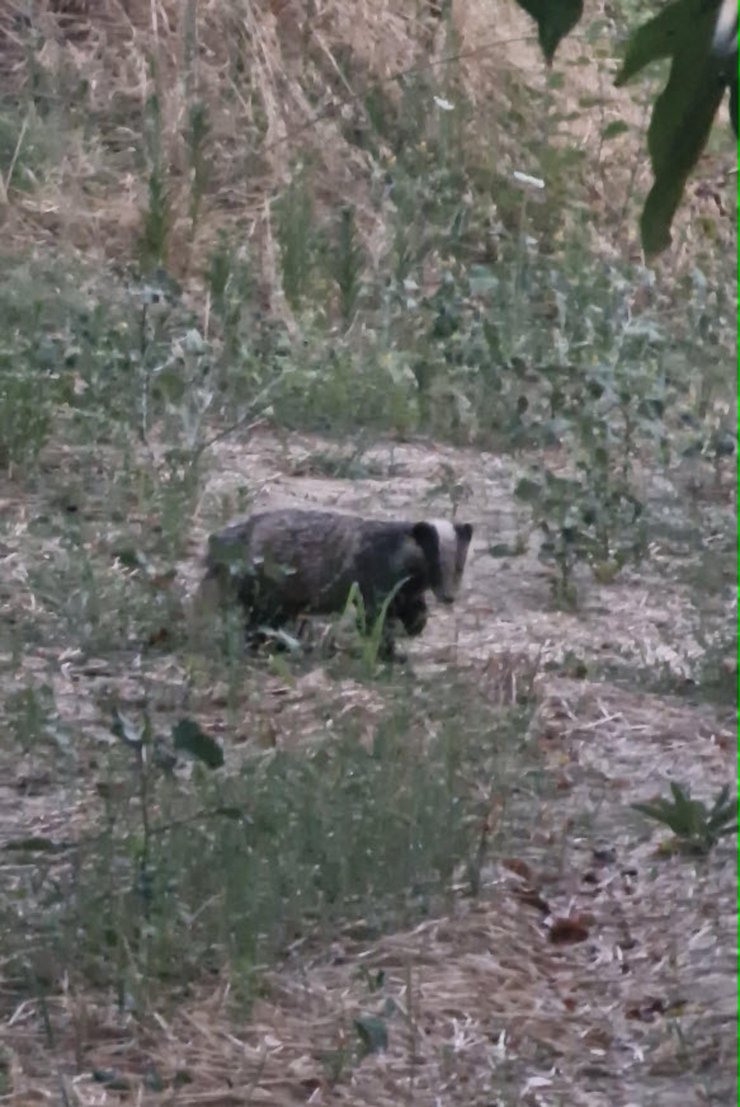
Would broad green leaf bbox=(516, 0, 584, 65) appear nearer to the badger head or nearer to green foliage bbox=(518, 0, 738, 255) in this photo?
green foliage bbox=(518, 0, 738, 255)

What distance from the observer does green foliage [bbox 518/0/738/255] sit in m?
2.03

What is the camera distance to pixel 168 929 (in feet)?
11.0

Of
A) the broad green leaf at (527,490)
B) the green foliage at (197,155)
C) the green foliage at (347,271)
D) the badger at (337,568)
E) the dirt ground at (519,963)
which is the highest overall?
the green foliage at (197,155)

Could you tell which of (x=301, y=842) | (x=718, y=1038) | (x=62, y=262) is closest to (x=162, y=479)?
(x=62, y=262)

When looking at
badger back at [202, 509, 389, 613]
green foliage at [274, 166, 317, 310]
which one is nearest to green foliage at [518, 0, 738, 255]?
badger back at [202, 509, 389, 613]

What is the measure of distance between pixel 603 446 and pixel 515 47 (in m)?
4.47

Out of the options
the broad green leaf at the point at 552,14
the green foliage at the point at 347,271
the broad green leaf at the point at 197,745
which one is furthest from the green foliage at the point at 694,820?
the green foliage at the point at 347,271

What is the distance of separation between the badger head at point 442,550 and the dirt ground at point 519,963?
0.15 meters

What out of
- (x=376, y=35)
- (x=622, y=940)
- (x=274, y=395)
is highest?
(x=376, y=35)

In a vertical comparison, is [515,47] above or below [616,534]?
above

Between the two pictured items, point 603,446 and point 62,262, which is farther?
point 62,262

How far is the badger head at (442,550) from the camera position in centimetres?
522

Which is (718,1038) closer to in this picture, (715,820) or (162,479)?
(715,820)

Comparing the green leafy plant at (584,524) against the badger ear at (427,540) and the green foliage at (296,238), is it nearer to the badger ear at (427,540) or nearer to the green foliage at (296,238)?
A: the badger ear at (427,540)
